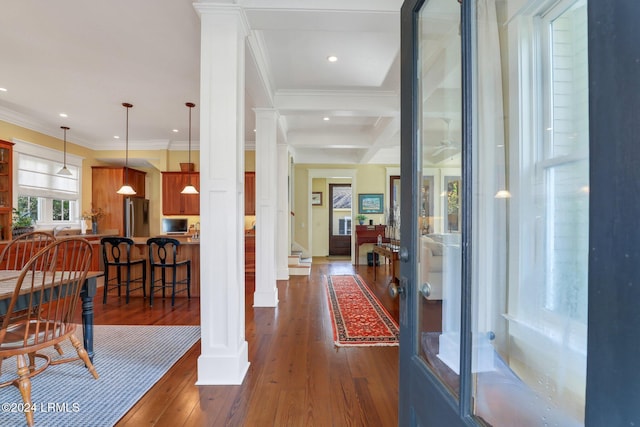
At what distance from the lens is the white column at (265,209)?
400 cm

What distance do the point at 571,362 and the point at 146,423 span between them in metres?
2.04

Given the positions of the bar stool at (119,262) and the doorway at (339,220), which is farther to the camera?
the doorway at (339,220)

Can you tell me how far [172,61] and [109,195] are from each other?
4.88 m

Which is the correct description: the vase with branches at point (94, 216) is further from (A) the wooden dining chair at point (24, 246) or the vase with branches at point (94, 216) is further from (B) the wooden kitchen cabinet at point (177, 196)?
(A) the wooden dining chair at point (24, 246)

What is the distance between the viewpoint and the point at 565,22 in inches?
33.1

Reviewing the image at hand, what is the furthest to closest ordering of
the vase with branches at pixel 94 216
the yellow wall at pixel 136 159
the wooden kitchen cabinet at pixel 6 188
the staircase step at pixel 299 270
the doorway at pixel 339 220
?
the doorway at pixel 339 220 < the yellow wall at pixel 136 159 < the vase with branches at pixel 94 216 < the staircase step at pixel 299 270 < the wooden kitchen cabinet at pixel 6 188

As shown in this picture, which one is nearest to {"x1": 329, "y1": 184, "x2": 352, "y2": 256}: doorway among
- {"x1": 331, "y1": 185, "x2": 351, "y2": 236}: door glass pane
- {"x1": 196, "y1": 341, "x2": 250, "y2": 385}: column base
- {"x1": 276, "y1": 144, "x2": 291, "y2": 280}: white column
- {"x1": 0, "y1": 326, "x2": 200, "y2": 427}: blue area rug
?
{"x1": 331, "y1": 185, "x2": 351, "y2": 236}: door glass pane

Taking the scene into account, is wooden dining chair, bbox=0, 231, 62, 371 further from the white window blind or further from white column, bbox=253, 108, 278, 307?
white column, bbox=253, 108, 278, 307

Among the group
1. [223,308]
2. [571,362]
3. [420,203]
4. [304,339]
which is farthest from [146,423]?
[571,362]

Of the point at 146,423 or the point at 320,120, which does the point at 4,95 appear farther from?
the point at 146,423

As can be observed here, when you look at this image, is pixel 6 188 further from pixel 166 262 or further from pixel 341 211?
pixel 341 211

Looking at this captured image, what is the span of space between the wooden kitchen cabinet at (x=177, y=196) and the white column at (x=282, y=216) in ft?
7.26

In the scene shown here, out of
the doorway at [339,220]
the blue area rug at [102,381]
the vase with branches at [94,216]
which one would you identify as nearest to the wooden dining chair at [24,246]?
the blue area rug at [102,381]

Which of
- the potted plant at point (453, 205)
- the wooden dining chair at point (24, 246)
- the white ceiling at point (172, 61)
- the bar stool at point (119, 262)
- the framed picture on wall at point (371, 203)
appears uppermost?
the white ceiling at point (172, 61)
